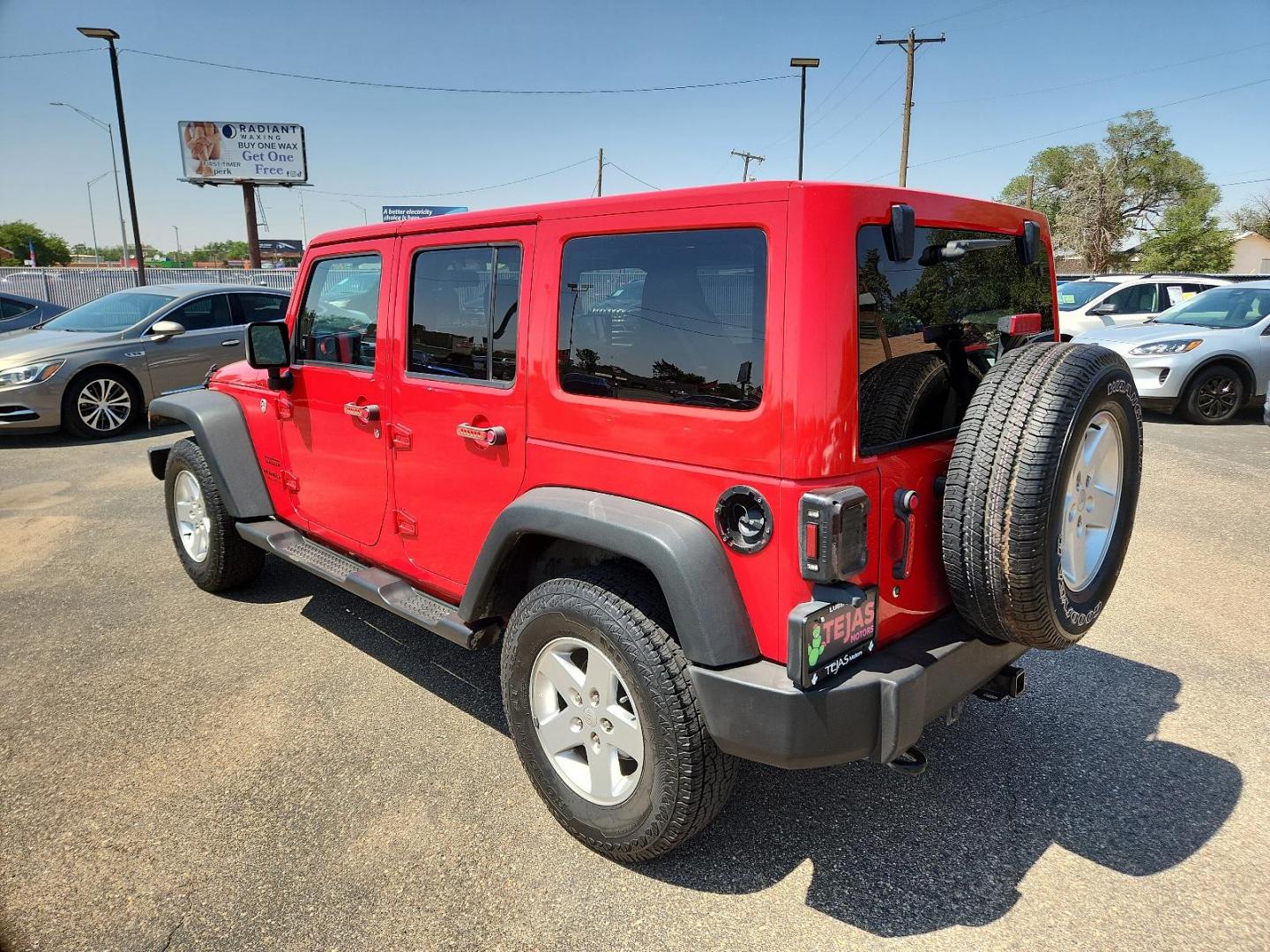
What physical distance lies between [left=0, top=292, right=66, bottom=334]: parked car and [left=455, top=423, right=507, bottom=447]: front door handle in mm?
11009

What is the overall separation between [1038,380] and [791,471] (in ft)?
2.32

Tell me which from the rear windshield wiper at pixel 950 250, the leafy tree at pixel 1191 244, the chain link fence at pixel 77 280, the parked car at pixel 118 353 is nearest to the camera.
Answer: the rear windshield wiper at pixel 950 250

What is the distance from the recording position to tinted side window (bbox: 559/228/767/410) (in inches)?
81.3

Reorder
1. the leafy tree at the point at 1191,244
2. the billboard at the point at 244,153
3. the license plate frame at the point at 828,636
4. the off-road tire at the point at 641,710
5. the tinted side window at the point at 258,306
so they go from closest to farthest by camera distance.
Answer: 1. the license plate frame at the point at 828,636
2. the off-road tire at the point at 641,710
3. the tinted side window at the point at 258,306
4. the billboard at the point at 244,153
5. the leafy tree at the point at 1191,244

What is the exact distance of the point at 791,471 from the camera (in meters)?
1.96

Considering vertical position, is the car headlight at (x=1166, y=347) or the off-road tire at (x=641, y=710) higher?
the car headlight at (x=1166, y=347)

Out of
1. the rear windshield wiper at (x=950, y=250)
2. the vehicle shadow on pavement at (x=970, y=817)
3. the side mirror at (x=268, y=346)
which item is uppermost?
the rear windshield wiper at (x=950, y=250)

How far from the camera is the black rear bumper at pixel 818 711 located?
6.48 ft

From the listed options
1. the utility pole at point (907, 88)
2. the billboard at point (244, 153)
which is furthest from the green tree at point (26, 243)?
the utility pole at point (907, 88)

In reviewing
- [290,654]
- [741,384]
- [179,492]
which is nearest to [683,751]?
[741,384]

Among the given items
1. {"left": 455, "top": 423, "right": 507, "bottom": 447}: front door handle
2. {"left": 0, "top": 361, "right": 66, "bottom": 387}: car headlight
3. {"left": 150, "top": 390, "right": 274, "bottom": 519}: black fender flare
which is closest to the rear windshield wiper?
{"left": 455, "top": 423, "right": 507, "bottom": 447}: front door handle

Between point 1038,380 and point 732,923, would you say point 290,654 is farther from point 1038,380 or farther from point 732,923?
point 1038,380

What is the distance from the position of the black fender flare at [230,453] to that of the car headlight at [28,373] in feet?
18.0

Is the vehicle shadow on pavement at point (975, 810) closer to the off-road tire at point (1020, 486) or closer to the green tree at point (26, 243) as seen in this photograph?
the off-road tire at point (1020, 486)
